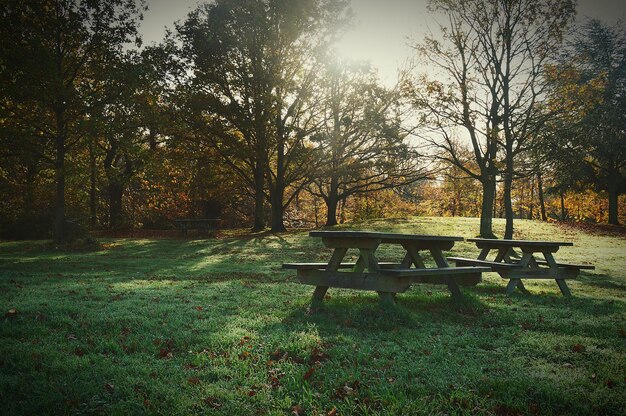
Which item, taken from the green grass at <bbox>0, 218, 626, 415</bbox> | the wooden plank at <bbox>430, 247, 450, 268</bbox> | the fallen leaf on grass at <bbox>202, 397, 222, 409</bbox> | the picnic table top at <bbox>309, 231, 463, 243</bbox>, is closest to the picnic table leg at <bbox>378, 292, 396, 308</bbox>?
the green grass at <bbox>0, 218, 626, 415</bbox>

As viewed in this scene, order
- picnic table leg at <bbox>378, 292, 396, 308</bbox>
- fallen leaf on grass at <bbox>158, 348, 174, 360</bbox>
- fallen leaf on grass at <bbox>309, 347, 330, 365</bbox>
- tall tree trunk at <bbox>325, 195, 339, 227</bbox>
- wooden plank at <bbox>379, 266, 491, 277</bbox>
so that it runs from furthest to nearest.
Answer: tall tree trunk at <bbox>325, 195, 339, 227</bbox> < picnic table leg at <bbox>378, 292, 396, 308</bbox> < wooden plank at <bbox>379, 266, 491, 277</bbox> < fallen leaf on grass at <bbox>158, 348, 174, 360</bbox> < fallen leaf on grass at <bbox>309, 347, 330, 365</bbox>

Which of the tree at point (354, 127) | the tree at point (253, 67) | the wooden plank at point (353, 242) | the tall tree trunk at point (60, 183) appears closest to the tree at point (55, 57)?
the tall tree trunk at point (60, 183)

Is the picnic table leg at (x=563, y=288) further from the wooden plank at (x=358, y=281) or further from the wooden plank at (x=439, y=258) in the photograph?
the wooden plank at (x=358, y=281)

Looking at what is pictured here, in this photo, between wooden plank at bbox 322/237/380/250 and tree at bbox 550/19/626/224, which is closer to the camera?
wooden plank at bbox 322/237/380/250

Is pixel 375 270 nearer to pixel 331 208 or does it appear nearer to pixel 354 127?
pixel 354 127

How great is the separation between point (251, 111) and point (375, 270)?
23651 mm

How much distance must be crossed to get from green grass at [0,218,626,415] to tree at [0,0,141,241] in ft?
40.0

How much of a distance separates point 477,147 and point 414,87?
525 cm

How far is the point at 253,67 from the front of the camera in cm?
2620

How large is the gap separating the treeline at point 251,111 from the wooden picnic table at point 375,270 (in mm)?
15758

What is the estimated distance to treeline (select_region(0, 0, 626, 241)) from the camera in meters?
19.5

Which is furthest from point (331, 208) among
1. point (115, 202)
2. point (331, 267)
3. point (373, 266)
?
point (373, 266)

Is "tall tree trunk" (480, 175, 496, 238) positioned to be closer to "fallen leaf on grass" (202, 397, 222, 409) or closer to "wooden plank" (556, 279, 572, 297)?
"wooden plank" (556, 279, 572, 297)

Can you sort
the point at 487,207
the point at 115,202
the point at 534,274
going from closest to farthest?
the point at 534,274 < the point at 487,207 < the point at 115,202
